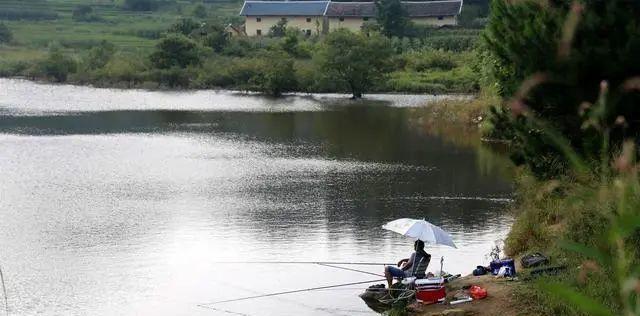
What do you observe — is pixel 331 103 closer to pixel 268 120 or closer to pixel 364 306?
pixel 268 120

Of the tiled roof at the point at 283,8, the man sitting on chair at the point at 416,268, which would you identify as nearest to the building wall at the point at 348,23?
the tiled roof at the point at 283,8

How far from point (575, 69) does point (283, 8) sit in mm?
69365

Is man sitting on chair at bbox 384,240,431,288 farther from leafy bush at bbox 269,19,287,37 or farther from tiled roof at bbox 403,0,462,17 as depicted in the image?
leafy bush at bbox 269,19,287,37

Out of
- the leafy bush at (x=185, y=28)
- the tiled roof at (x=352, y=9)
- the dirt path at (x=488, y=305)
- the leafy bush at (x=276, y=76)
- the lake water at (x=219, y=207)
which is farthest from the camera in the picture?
the tiled roof at (x=352, y=9)

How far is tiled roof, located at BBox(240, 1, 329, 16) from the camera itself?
273 feet

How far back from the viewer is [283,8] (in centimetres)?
8444

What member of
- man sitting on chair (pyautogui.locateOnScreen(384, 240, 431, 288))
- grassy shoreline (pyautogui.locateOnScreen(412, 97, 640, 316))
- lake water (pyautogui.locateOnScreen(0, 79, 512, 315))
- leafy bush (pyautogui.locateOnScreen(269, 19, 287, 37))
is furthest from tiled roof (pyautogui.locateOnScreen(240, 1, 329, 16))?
man sitting on chair (pyautogui.locateOnScreen(384, 240, 431, 288))

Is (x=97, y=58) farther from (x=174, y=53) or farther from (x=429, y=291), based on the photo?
(x=429, y=291)

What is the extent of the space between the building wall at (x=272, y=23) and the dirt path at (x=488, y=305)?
69992 millimetres

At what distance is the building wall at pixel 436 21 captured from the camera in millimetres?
79062

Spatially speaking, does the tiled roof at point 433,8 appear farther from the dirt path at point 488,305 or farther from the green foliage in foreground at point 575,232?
the dirt path at point 488,305

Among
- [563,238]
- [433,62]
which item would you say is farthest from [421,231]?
[433,62]

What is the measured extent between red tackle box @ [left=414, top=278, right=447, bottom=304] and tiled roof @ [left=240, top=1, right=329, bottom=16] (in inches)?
2767

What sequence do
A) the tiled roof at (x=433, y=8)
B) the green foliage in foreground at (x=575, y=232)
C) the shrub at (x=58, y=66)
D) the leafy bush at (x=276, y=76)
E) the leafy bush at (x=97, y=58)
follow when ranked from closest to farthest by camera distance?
the green foliage in foreground at (x=575, y=232)
the leafy bush at (x=276, y=76)
the shrub at (x=58, y=66)
the leafy bush at (x=97, y=58)
the tiled roof at (x=433, y=8)
